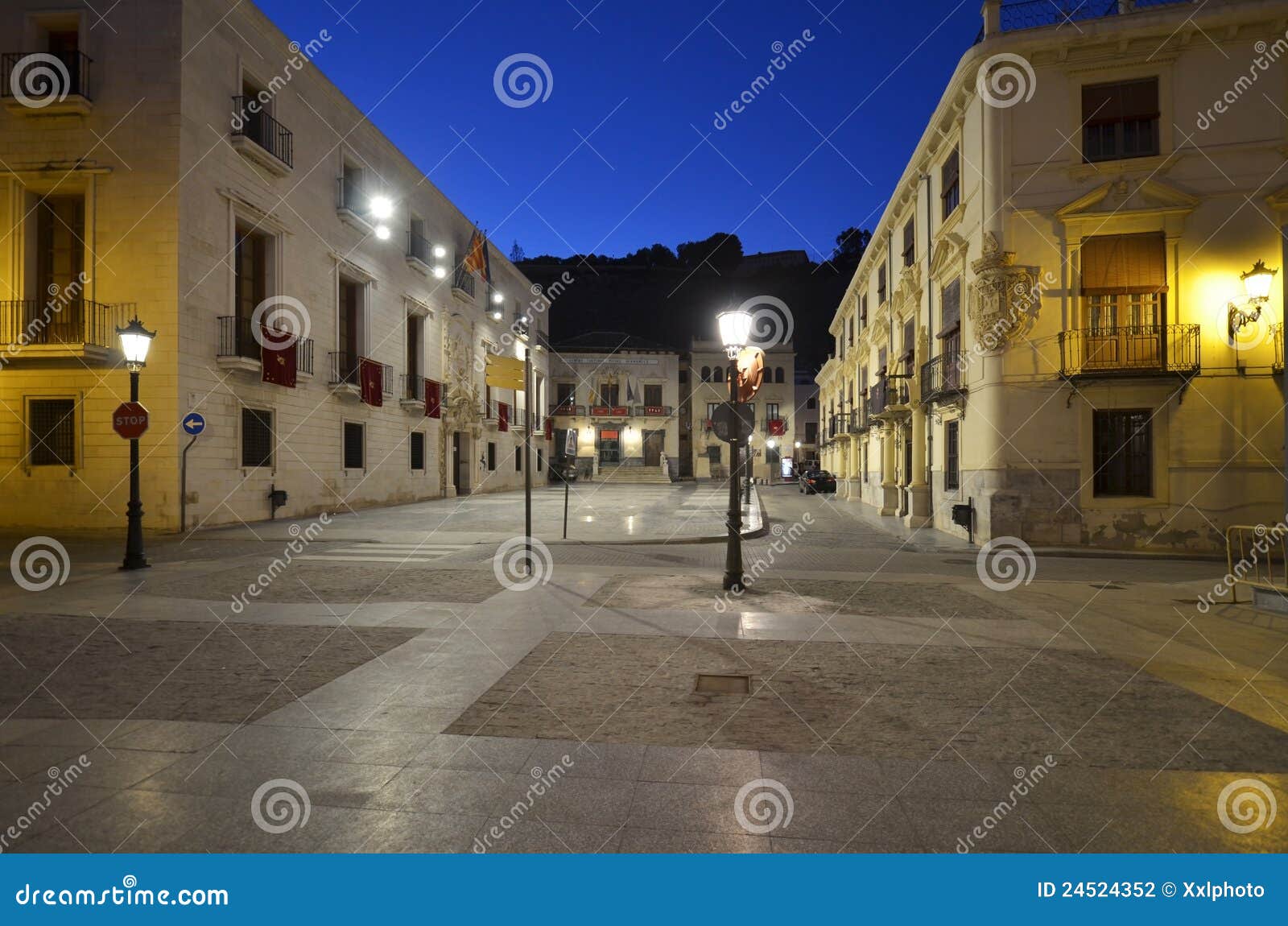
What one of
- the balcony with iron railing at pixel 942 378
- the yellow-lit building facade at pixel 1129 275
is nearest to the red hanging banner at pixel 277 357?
the balcony with iron railing at pixel 942 378

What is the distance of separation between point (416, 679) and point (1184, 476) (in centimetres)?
1483

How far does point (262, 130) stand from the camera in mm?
17047

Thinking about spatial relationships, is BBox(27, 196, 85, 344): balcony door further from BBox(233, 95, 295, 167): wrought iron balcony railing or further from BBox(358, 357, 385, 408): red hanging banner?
BBox(358, 357, 385, 408): red hanging banner

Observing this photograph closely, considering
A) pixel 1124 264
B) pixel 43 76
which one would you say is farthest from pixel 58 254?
pixel 1124 264

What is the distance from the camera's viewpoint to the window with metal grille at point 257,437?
16.8 meters

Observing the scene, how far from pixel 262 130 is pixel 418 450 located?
13.1 metres

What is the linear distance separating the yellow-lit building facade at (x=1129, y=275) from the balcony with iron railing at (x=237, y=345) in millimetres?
17000

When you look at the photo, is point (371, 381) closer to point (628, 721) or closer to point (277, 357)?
point (277, 357)

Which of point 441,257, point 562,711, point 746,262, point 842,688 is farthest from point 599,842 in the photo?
point 746,262

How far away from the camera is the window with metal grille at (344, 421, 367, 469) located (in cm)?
2173

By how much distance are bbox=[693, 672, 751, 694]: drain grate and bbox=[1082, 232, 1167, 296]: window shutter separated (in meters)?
12.8

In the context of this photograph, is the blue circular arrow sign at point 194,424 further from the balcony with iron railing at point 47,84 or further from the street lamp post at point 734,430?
the street lamp post at point 734,430

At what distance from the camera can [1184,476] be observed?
13.0 m

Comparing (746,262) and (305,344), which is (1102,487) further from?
(746,262)
